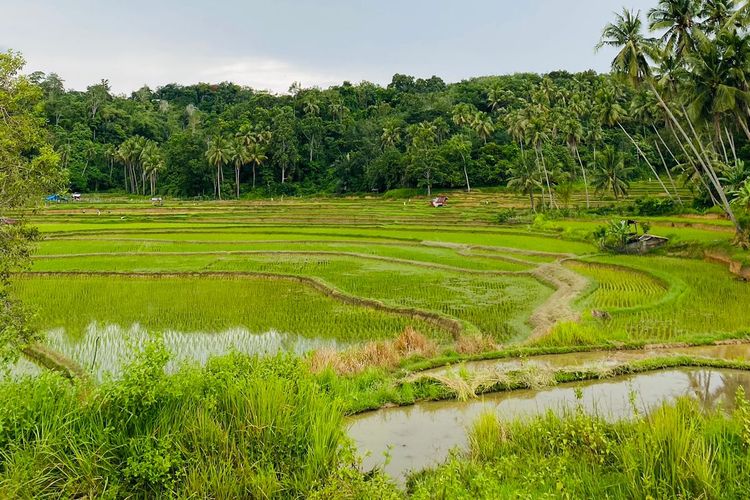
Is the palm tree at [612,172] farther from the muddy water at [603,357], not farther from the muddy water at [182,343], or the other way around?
the muddy water at [182,343]

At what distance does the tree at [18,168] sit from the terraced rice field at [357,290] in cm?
173

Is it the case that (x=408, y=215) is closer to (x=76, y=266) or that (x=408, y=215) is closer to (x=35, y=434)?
(x=76, y=266)

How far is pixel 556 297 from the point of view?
1382 cm

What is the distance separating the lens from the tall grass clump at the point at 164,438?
4105mm

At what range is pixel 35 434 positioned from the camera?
4234 mm

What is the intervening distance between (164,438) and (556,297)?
38.7 ft

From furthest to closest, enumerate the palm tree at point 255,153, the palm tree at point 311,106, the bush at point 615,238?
the palm tree at point 311,106, the palm tree at point 255,153, the bush at point 615,238

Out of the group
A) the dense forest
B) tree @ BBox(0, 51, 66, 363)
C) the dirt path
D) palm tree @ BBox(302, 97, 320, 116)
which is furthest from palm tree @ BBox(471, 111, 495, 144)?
tree @ BBox(0, 51, 66, 363)

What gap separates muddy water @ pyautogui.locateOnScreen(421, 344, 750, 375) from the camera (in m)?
8.64

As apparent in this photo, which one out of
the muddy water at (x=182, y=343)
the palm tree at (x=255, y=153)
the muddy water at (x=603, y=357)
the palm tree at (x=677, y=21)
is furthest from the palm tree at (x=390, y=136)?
the muddy water at (x=603, y=357)

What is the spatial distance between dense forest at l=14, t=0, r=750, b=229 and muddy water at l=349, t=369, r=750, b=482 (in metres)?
29.3

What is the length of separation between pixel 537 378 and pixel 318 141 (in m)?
67.5

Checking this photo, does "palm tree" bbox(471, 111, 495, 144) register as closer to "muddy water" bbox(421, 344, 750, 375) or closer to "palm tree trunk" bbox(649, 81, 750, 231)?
"palm tree trunk" bbox(649, 81, 750, 231)

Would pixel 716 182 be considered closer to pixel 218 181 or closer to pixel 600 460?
pixel 600 460
